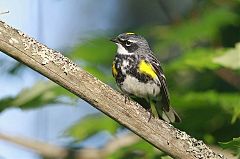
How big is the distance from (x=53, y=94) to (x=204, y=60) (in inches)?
29.4

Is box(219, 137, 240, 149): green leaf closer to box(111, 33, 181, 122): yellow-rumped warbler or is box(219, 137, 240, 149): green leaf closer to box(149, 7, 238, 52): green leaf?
box(111, 33, 181, 122): yellow-rumped warbler

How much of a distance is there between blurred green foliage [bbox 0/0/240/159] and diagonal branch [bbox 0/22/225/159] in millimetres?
313

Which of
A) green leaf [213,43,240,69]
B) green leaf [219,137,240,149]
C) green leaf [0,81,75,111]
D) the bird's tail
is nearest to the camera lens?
green leaf [219,137,240,149]

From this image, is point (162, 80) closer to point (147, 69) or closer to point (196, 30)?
point (147, 69)

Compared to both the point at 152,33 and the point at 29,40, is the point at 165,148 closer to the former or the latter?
the point at 29,40

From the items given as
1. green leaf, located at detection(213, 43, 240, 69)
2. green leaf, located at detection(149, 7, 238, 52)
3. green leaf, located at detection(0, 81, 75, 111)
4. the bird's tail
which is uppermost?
green leaf, located at detection(149, 7, 238, 52)

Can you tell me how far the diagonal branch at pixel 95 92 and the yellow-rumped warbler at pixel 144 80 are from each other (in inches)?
33.1

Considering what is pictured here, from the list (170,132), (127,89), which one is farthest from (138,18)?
(170,132)

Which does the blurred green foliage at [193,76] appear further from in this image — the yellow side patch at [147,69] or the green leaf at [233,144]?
the green leaf at [233,144]

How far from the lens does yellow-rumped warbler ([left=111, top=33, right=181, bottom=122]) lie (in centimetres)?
321

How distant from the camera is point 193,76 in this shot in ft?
13.5

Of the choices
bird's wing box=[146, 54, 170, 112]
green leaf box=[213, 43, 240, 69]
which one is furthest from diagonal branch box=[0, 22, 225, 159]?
bird's wing box=[146, 54, 170, 112]

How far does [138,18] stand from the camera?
789 cm

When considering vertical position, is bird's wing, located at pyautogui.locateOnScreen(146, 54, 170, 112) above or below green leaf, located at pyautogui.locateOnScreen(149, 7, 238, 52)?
below
